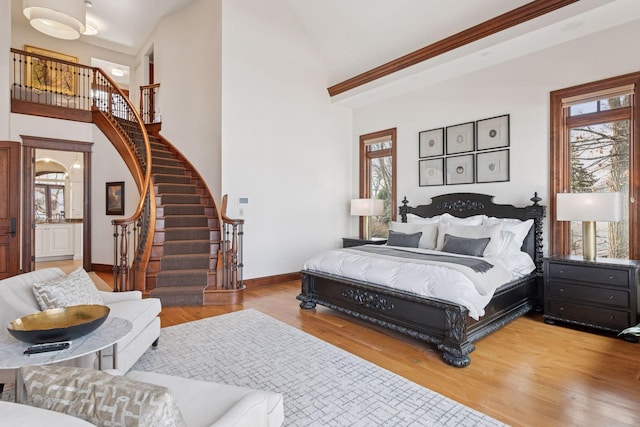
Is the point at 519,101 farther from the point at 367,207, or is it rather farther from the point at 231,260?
the point at 231,260

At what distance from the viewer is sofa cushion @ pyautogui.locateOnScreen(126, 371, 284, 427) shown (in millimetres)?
1243

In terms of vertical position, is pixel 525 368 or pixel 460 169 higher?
pixel 460 169

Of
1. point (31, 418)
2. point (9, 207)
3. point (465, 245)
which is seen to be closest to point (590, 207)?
point (465, 245)

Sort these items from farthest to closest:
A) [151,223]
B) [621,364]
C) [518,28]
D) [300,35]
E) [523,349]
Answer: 1. [300,35]
2. [151,223]
3. [518,28]
4. [523,349]
5. [621,364]

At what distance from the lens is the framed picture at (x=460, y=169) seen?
5.14 meters

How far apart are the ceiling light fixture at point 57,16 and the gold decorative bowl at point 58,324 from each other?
5.25m

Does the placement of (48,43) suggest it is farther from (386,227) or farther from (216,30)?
(386,227)

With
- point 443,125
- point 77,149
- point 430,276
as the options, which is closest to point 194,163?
point 77,149

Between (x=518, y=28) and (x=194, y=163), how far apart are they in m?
5.45

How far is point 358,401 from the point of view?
7.47 feet

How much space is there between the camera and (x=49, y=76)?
808 cm

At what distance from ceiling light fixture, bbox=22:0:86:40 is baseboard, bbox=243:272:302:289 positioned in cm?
487

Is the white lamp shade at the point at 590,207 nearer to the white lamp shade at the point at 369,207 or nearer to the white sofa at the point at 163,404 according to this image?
the white lamp shade at the point at 369,207

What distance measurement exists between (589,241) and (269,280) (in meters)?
4.39
